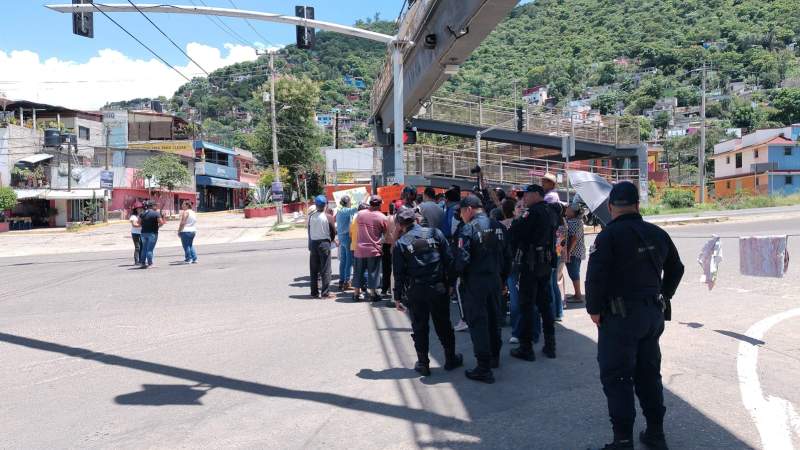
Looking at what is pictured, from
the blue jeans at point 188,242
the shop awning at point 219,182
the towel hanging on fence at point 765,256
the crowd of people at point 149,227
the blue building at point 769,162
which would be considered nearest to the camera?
the towel hanging on fence at point 765,256

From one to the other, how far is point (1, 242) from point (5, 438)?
2966 cm

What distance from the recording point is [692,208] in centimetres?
3362

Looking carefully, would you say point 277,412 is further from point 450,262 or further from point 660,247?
point 660,247

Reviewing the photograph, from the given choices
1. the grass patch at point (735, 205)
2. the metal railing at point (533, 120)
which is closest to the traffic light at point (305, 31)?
the metal railing at point (533, 120)

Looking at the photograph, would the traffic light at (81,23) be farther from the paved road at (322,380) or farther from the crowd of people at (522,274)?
the crowd of people at (522,274)

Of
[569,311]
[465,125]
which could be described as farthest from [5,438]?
[465,125]

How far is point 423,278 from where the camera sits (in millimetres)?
5469

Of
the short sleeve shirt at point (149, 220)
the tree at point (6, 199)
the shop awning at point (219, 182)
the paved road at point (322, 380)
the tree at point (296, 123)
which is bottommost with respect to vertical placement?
the paved road at point (322, 380)

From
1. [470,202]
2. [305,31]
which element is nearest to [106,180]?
[305,31]

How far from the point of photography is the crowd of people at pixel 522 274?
377cm

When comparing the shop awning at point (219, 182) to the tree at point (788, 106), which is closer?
the shop awning at point (219, 182)

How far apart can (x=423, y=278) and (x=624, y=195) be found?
7.06ft

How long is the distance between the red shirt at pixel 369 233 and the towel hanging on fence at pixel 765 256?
16.8 ft

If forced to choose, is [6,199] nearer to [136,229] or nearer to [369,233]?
[136,229]
